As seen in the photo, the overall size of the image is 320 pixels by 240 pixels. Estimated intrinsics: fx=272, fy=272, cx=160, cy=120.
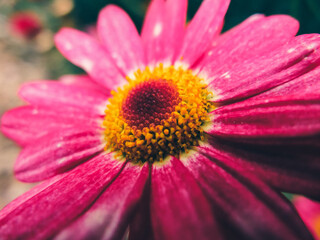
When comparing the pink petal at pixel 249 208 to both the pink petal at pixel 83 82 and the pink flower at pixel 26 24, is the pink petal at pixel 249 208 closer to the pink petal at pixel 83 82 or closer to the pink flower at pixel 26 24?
the pink petal at pixel 83 82

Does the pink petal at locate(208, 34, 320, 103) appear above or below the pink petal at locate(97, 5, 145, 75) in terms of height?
below

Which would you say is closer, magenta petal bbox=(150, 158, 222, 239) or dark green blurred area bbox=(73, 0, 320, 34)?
magenta petal bbox=(150, 158, 222, 239)

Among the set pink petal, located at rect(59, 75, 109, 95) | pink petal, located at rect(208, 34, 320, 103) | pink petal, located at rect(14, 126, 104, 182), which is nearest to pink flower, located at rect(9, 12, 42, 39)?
pink petal, located at rect(59, 75, 109, 95)

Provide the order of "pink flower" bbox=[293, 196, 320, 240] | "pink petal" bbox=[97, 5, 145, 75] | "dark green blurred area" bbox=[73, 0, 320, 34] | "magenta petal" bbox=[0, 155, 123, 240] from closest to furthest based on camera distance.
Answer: "magenta petal" bbox=[0, 155, 123, 240] → "dark green blurred area" bbox=[73, 0, 320, 34] → "pink petal" bbox=[97, 5, 145, 75] → "pink flower" bbox=[293, 196, 320, 240]

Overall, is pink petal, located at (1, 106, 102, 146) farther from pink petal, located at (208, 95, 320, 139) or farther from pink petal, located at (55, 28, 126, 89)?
pink petal, located at (208, 95, 320, 139)

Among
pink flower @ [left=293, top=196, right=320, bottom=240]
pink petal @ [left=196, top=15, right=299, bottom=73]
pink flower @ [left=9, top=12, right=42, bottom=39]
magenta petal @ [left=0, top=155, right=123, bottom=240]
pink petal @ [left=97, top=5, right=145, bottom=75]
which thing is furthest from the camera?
pink flower @ [left=9, top=12, right=42, bottom=39]

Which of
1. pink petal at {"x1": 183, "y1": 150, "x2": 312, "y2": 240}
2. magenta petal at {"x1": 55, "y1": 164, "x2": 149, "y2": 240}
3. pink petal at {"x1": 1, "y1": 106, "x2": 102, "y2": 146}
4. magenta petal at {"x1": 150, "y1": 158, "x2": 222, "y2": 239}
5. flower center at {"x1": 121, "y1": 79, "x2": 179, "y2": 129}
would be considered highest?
pink petal at {"x1": 1, "y1": 106, "x2": 102, "y2": 146}

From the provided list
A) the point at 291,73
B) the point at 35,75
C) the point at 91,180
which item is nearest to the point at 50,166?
the point at 91,180
